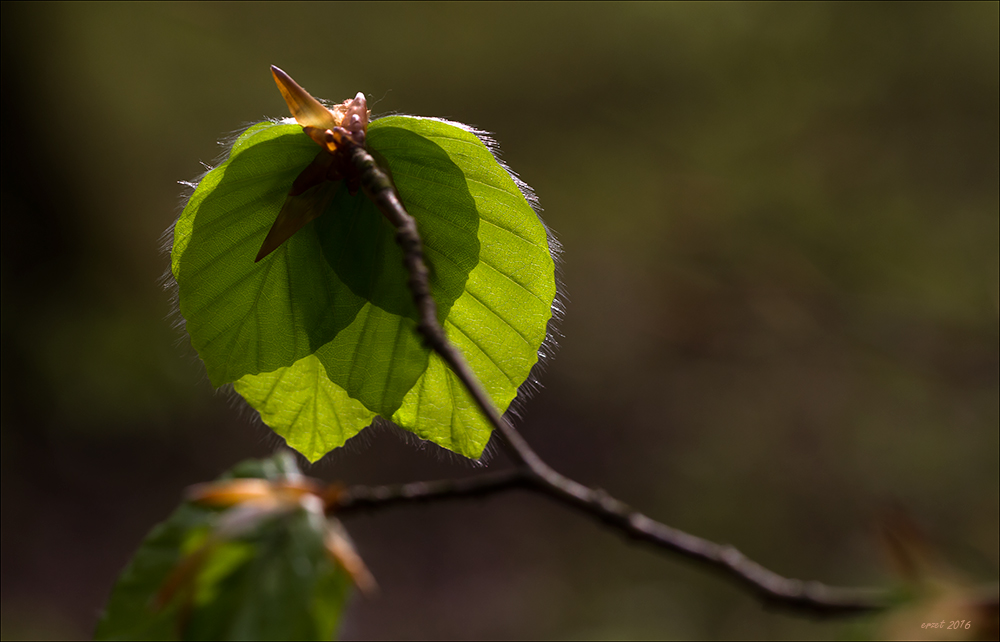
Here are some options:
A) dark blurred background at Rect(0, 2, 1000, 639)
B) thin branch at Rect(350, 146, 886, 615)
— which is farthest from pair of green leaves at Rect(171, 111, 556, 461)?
dark blurred background at Rect(0, 2, 1000, 639)

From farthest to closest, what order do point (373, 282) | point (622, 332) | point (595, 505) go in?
1. point (622, 332)
2. point (373, 282)
3. point (595, 505)

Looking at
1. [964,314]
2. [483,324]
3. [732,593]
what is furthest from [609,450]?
[483,324]

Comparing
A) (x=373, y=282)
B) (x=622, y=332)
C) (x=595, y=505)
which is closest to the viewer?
(x=595, y=505)

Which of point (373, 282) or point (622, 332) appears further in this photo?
point (622, 332)

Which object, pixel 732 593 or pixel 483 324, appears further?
pixel 732 593

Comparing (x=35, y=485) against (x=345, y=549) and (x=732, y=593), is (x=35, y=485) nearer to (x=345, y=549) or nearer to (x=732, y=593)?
(x=732, y=593)

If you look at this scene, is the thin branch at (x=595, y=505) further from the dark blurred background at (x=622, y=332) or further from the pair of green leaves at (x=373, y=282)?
the dark blurred background at (x=622, y=332)

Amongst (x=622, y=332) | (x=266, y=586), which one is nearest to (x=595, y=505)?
(x=266, y=586)

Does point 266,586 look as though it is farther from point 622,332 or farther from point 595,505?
point 622,332
